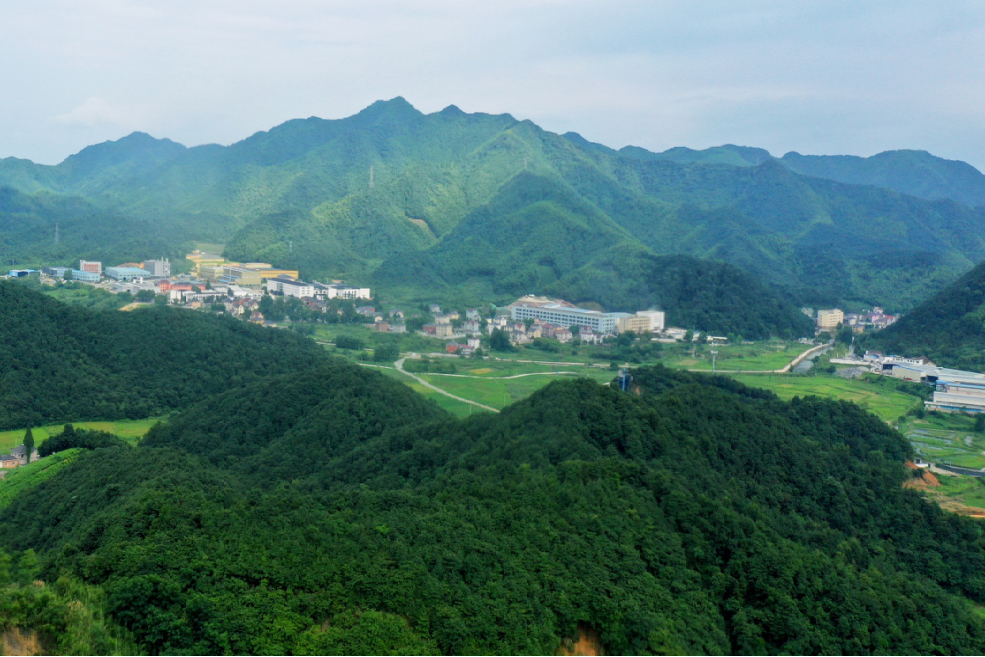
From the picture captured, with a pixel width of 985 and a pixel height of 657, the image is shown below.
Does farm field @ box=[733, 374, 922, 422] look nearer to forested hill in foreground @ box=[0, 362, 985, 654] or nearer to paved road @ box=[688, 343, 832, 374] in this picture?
paved road @ box=[688, 343, 832, 374]

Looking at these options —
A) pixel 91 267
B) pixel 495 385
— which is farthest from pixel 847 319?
pixel 91 267

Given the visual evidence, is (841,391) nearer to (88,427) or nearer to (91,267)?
(88,427)

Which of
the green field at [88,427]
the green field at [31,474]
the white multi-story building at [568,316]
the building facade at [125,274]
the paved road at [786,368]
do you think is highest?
the building facade at [125,274]

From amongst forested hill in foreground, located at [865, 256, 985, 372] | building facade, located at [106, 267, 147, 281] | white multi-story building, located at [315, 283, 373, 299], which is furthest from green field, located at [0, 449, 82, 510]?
building facade, located at [106, 267, 147, 281]

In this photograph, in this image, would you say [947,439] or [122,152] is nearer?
[947,439]

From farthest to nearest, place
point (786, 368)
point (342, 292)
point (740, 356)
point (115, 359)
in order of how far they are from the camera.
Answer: point (342, 292) → point (740, 356) → point (786, 368) → point (115, 359)

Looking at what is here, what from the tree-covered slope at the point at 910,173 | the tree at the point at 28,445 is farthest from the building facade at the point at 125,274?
the tree-covered slope at the point at 910,173

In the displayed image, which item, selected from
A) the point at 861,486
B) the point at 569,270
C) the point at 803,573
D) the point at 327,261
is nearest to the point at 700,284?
the point at 569,270

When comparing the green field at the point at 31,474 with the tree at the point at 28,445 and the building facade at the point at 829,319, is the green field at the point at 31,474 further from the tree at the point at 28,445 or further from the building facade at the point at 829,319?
the building facade at the point at 829,319
